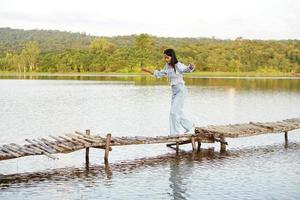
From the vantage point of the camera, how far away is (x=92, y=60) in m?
115

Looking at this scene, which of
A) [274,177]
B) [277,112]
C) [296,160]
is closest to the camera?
[274,177]

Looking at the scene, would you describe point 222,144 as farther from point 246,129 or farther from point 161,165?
point 161,165

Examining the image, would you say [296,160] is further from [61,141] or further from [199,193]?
[61,141]

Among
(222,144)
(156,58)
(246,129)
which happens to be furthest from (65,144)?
(156,58)

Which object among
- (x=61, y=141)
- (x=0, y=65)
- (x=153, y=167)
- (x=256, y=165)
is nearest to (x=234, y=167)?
Result: (x=256, y=165)

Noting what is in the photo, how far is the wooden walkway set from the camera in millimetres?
12688

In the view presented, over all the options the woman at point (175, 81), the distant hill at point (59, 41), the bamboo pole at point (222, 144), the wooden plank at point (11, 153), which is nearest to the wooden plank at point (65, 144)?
the wooden plank at point (11, 153)

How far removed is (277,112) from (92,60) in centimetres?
8791

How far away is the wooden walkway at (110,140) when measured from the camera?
1269 centimetres

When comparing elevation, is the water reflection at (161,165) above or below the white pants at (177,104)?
below

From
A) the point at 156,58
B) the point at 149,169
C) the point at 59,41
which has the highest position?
the point at 59,41

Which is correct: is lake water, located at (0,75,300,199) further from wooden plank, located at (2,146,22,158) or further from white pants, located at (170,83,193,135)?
white pants, located at (170,83,193,135)

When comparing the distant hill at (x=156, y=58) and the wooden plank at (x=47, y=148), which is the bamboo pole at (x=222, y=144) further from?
the distant hill at (x=156, y=58)

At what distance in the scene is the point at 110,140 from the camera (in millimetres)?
14055
